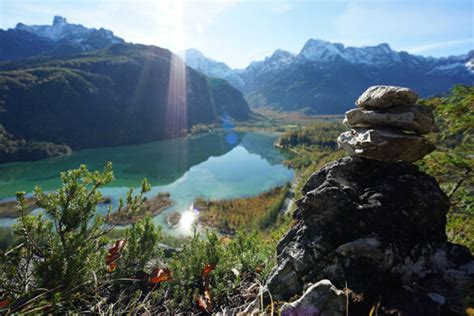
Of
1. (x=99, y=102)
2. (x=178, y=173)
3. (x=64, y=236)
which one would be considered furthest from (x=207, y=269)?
(x=99, y=102)

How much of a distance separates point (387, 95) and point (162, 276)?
490cm

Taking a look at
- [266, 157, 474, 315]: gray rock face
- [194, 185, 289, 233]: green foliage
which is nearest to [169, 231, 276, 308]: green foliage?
[266, 157, 474, 315]: gray rock face

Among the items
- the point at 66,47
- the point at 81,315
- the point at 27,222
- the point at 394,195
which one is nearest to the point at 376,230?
the point at 394,195

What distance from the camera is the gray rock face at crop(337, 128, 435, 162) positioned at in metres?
4.07

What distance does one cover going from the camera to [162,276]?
4.80 meters

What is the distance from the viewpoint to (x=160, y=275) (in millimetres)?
4812

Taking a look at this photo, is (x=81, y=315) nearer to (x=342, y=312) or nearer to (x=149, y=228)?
(x=149, y=228)

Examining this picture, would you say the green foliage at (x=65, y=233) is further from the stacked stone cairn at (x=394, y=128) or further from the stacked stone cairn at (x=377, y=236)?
the stacked stone cairn at (x=394, y=128)

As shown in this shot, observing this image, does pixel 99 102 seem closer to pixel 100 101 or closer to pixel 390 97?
pixel 100 101

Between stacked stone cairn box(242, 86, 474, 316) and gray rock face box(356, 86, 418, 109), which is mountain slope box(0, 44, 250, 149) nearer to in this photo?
stacked stone cairn box(242, 86, 474, 316)

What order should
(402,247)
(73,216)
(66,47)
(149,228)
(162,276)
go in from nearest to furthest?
(402,247) < (73,216) < (162,276) < (149,228) < (66,47)

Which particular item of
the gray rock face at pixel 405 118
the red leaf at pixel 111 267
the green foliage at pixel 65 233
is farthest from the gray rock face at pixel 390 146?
the red leaf at pixel 111 267

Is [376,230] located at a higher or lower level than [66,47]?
lower

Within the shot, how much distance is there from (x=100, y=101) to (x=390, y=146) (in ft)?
386
